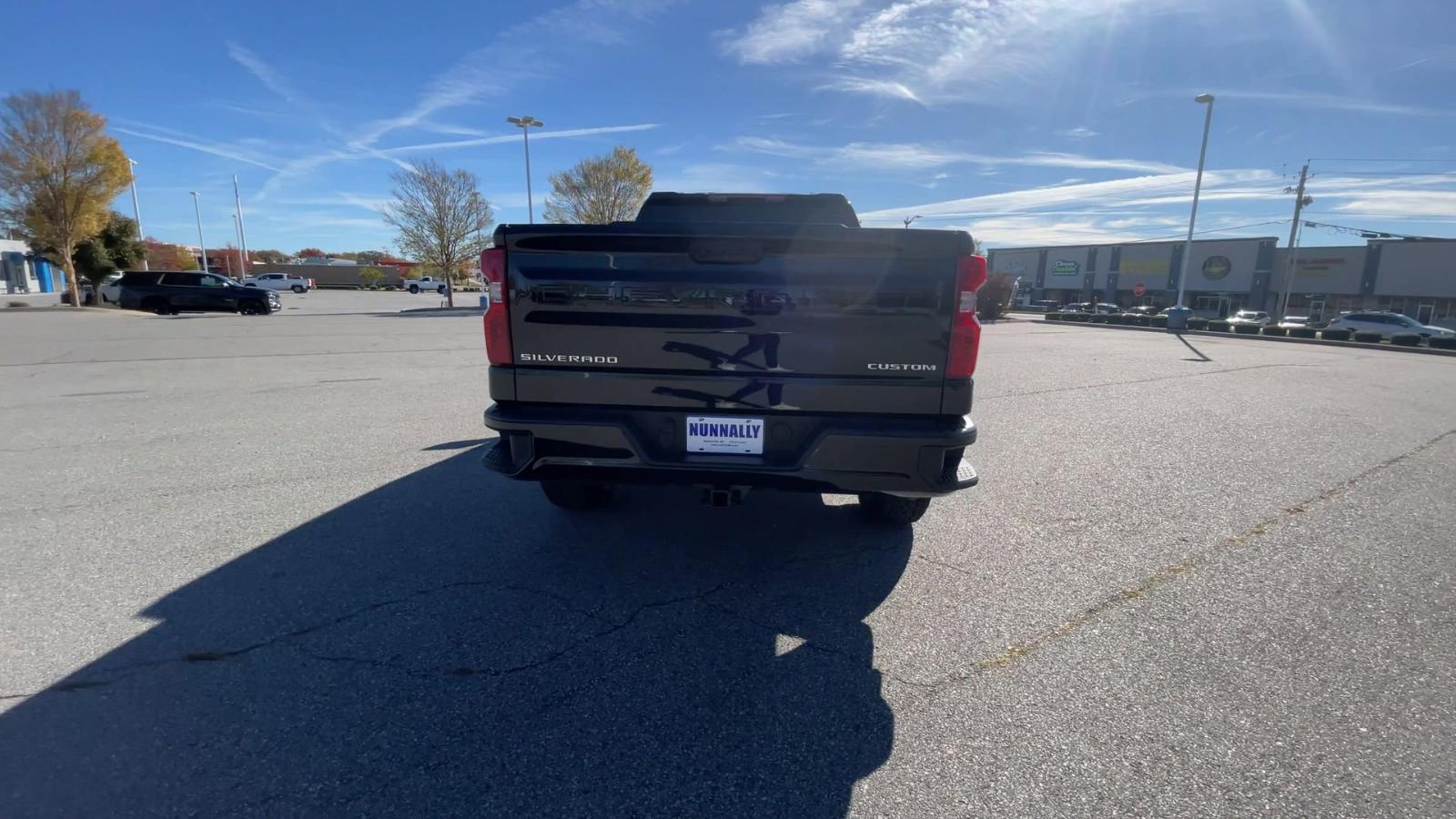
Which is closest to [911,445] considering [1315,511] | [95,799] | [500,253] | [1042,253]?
[500,253]

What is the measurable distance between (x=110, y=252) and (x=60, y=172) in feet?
42.8

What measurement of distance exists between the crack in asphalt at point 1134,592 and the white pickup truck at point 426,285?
66.1 meters

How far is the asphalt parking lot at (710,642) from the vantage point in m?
2.09

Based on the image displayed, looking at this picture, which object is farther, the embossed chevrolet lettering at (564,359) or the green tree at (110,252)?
the green tree at (110,252)

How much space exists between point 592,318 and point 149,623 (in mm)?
2401

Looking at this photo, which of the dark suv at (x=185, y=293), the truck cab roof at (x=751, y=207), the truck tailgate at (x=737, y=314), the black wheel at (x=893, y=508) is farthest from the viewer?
the dark suv at (x=185, y=293)

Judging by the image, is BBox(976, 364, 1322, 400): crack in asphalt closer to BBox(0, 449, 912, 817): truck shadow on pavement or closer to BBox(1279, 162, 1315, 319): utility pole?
BBox(0, 449, 912, 817): truck shadow on pavement

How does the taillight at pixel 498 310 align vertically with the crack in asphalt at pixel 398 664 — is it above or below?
above

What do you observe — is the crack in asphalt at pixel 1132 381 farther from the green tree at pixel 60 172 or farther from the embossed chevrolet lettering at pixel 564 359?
the green tree at pixel 60 172

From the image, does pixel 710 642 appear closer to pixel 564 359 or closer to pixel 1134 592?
pixel 564 359

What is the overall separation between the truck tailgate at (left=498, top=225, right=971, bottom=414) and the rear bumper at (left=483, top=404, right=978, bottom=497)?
0.08 meters

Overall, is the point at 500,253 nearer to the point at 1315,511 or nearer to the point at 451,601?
the point at 451,601

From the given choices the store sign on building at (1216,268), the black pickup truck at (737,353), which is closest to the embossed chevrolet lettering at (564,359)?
the black pickup truck at (737,353)

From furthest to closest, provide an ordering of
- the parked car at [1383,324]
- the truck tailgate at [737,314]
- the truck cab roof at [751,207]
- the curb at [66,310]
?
the curb at [66,310], the parked car at [1383,324], the truck cab roof at [751,207], the truck tailgate at [737,314]
